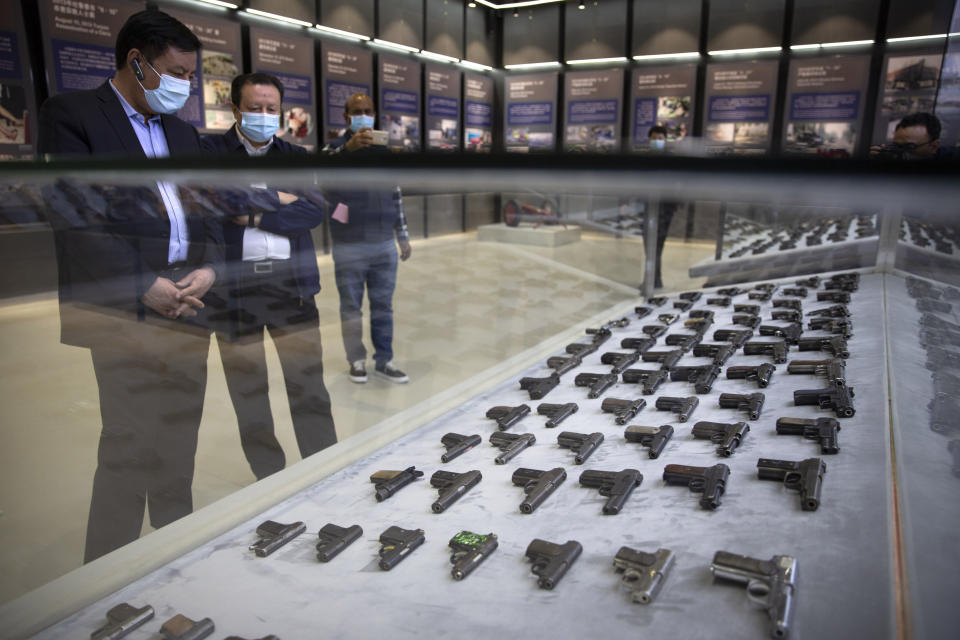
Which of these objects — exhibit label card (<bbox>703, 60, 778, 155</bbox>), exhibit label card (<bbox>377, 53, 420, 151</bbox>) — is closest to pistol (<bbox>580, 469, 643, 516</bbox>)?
exhibit label card (<bbox>377, 53, 420, 151</bbox>)

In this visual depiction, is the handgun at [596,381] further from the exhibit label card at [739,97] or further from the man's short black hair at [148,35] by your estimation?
the exhibit label card at [739,97]

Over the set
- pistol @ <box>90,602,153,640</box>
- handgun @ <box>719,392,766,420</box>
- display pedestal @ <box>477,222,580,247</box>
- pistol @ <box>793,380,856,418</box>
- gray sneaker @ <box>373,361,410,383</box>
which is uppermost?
display pedestal @ <box>477,222,580,247</box>

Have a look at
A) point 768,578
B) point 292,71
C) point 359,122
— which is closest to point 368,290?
point 359,122

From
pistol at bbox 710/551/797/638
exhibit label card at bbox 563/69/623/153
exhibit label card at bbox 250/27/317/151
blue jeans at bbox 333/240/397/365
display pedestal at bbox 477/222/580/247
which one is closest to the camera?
pistol at bbox 710/551/797/638

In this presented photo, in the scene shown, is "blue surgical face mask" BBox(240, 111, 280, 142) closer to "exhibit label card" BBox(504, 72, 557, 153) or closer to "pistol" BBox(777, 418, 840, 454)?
"pistol" BBox(777, 418, 840, 454)

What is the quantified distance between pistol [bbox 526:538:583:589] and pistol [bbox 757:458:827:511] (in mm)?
486

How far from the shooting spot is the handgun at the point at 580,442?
1.60 metres

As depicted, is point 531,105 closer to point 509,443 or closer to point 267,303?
point 267,303

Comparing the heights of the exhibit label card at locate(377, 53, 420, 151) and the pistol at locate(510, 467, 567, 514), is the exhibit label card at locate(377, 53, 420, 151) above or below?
above

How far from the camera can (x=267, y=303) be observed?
187cm

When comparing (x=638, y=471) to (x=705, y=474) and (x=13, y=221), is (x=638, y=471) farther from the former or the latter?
(x=13, y=221)

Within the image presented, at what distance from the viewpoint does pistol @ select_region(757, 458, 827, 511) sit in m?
1.23

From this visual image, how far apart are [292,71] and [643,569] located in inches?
227

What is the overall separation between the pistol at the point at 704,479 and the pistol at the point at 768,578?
199 millimetres
